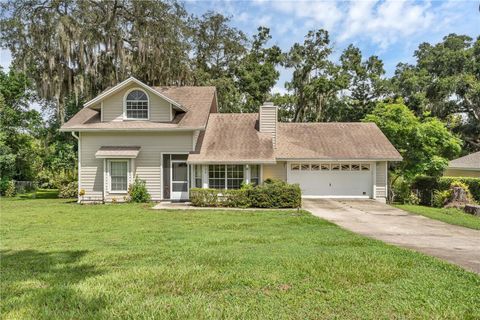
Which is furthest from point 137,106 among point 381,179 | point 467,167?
point 467,167

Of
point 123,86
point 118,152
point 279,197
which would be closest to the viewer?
point 279,197

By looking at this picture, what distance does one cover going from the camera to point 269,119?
18.8m

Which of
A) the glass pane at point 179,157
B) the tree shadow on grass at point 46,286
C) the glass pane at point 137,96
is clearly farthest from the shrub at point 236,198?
the tree shadow on grass at point 46,286

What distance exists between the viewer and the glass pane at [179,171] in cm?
1711

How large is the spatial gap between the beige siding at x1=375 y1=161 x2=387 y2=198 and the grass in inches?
415

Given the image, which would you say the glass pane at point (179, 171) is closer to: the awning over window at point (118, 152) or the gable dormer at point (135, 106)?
the awning over window at point (118, 152)

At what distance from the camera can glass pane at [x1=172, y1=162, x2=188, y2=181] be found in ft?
56.1

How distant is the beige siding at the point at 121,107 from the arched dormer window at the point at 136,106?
0.87 ft

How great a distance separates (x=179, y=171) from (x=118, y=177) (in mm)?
3013

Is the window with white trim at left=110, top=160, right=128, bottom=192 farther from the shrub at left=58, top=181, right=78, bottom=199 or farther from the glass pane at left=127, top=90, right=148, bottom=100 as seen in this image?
the shrub at left=58, top=181, right=78, bottom=199

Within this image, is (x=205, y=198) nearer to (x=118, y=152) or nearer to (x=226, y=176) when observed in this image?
(x=226, y=176)

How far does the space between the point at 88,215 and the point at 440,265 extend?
1120cm

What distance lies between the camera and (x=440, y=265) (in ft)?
19.0

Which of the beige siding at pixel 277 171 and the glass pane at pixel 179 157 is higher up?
the glass pane at pixel 179 157
